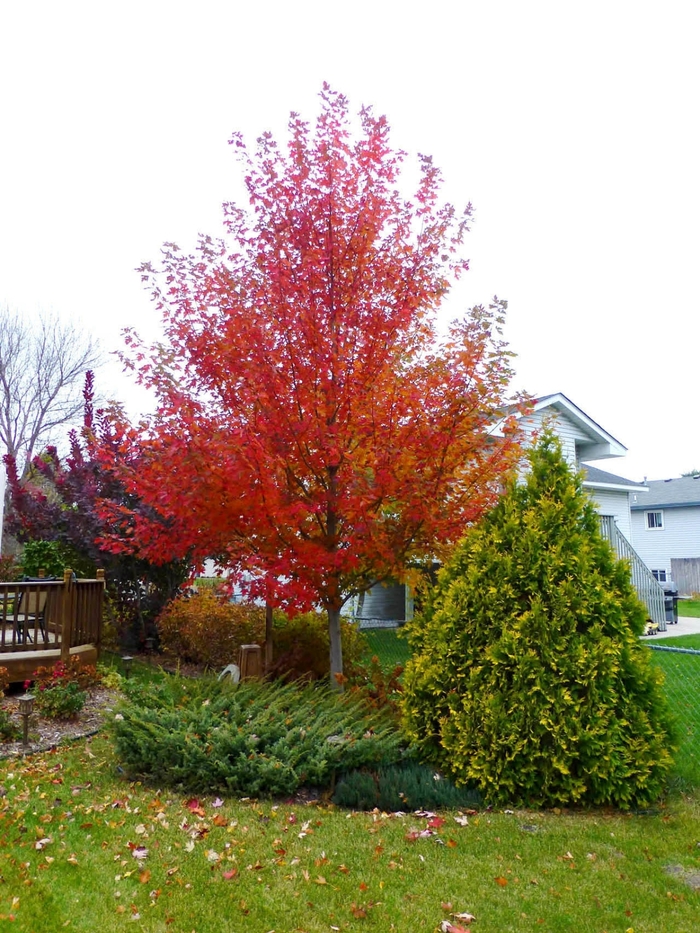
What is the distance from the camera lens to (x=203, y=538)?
613 centimetres

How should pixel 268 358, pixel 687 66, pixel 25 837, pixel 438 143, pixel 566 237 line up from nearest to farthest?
pixel 25 837 < pixel 268 358 < pixel 438 143 < pixel 687 66 < pixel 566 237

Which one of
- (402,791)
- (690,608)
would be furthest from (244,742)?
(690,608)

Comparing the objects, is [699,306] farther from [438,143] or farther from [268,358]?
[268,358]

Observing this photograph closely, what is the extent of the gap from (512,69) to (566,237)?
185 inches

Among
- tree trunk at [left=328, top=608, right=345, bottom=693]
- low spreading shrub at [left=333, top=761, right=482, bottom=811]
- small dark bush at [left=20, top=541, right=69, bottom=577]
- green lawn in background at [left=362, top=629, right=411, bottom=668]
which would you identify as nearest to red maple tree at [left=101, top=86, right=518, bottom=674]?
tree trunk at [left=328, top=608, right=345, bottom=693]

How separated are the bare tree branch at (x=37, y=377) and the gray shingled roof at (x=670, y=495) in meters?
24.8

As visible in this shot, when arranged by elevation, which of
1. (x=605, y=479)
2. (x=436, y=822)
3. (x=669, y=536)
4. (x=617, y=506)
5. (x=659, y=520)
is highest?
(x=605, y=479)

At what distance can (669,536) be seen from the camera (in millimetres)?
31297

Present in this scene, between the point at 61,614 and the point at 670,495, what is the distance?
98.6ft

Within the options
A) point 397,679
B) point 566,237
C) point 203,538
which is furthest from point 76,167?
point 397,679

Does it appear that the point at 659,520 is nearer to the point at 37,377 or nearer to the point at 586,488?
the point at 586,488

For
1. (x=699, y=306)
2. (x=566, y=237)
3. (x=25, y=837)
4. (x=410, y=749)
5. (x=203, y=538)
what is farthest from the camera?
(x=699, y=306)

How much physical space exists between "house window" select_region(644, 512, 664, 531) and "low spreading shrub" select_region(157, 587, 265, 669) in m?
26.9

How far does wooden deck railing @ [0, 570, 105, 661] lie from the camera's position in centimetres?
787
